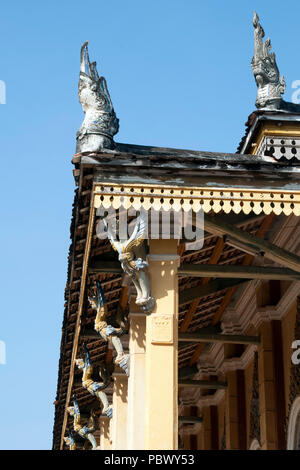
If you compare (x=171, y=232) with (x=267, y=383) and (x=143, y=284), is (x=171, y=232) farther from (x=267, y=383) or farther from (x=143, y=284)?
(x=267, y=383)

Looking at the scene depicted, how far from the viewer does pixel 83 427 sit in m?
17.8

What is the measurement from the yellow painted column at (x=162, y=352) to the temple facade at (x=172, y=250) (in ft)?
0.04

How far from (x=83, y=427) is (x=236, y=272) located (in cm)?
743

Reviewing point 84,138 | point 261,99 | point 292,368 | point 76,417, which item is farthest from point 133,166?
point 76,417

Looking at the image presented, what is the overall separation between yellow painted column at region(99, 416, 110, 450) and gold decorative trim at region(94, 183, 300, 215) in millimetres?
8411

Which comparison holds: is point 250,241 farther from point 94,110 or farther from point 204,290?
point 204,290

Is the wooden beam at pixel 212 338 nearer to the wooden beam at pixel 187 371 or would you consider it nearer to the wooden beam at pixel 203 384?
the wooden beam at pixel 203 384

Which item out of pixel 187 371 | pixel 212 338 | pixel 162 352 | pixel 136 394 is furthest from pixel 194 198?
pixel 187 371

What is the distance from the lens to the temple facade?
399 inches

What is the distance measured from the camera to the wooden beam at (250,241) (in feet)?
35.3

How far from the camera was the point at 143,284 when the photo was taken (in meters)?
10.1

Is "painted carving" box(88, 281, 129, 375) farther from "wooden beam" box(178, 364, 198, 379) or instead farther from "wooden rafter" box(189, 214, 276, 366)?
"wooden beam" box(178, 364, 198, 379)

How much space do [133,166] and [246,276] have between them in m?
2.31

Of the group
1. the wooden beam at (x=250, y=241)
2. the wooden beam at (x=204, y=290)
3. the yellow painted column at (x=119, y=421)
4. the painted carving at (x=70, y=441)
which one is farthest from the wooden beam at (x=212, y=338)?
the painted carving at (x=70, y=441)
